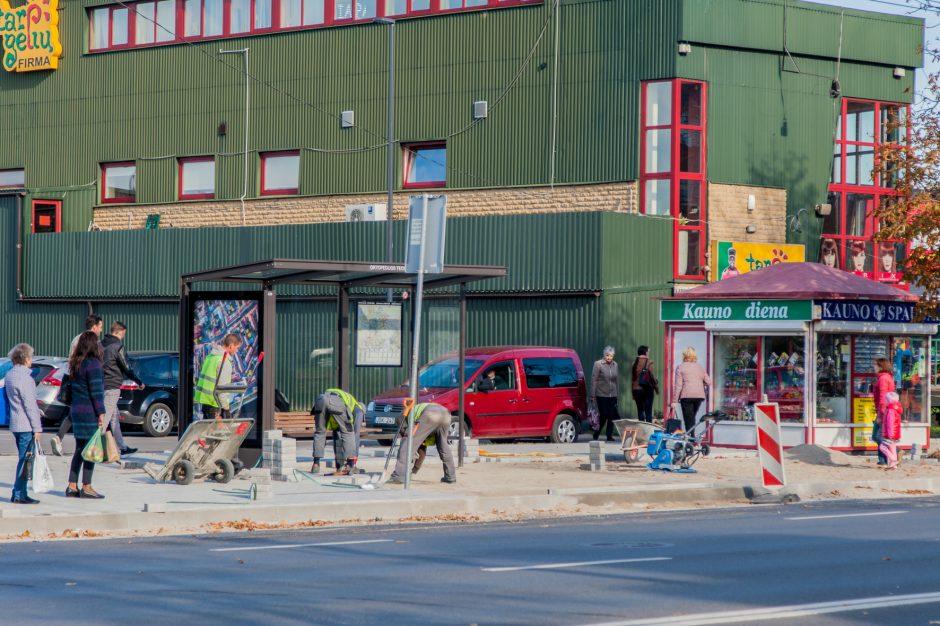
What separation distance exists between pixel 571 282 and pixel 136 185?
49.2ft

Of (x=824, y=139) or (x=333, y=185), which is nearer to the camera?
(x=824, y=139)

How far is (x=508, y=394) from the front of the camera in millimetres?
26812

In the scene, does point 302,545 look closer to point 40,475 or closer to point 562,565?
point 562,565

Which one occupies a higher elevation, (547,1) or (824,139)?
(547,1)

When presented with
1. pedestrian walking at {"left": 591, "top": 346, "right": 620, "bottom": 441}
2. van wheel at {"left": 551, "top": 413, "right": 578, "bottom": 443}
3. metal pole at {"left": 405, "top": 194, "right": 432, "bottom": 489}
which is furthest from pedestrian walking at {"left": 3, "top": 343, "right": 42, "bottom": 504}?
pedestrian walking at {"left": 591, "top": 346, "right": 620, "bottom": 441}

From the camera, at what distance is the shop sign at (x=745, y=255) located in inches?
1315

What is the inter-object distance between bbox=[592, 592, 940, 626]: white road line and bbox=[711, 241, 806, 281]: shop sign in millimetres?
23439

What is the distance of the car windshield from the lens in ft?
86.6

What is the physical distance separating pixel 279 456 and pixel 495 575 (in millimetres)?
7802

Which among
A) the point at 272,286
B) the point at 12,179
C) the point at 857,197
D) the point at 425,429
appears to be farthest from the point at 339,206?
the point at 425,429

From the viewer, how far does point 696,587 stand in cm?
1034

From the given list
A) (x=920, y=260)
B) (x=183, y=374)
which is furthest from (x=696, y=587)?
(x=920, y=260)

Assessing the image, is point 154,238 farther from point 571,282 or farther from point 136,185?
point 571,282

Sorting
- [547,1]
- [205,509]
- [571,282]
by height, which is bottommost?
[205,509]
